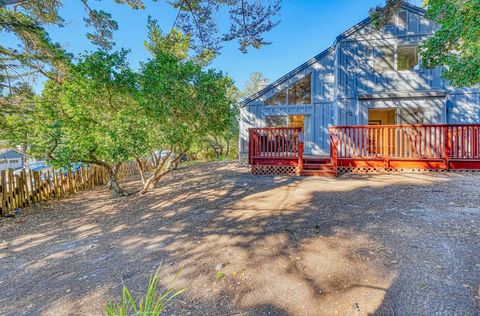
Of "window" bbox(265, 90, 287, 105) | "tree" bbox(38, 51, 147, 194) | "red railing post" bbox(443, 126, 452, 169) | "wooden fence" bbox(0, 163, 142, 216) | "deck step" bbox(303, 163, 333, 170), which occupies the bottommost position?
"wooden fence" bbox(0, 163, 142, 216)

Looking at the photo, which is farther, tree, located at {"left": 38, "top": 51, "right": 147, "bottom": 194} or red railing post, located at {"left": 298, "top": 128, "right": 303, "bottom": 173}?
red railing post, located at {"left": 298, "top": 128, "right": 303, "bottom": 173}

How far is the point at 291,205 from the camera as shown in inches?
198

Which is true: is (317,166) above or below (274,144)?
below

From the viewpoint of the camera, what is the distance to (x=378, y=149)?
310 inches

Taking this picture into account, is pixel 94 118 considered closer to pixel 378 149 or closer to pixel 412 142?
pixel 378 149

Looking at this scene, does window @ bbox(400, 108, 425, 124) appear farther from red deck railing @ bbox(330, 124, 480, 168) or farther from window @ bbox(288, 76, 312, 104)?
window @ bbox(288, 76, 312, 104)

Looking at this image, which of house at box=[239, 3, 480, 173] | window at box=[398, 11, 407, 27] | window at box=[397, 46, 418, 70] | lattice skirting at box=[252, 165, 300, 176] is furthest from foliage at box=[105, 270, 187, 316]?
window at box=[398, 11, 407, 27]

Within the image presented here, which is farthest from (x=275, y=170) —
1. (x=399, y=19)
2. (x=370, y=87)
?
(x=399, y=19)

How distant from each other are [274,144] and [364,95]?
504 cm

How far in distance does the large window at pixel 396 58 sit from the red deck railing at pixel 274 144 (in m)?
5.69

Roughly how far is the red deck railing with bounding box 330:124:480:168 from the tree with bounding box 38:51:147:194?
6.51 m

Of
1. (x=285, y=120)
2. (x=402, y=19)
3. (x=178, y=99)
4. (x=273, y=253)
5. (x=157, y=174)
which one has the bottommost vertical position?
(x=273, y=253)

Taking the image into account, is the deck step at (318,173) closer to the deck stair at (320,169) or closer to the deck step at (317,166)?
the deck stair at (320,169)

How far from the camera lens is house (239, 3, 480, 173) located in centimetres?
814
